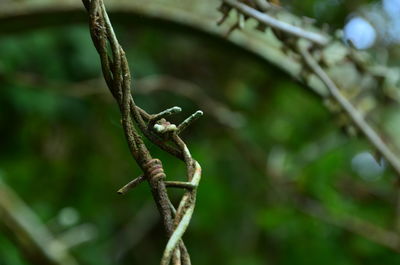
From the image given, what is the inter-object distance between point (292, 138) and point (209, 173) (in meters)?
0.34

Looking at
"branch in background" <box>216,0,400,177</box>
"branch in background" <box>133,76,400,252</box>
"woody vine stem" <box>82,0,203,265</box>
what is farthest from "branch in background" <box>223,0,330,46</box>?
"branch in background" <box>133,76,400,252</box>

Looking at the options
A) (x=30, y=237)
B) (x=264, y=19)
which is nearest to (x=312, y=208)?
(x=30, y=237)

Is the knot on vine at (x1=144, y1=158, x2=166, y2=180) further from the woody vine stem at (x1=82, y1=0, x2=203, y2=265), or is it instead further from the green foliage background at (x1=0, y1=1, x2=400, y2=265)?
the green foliage background at (x1=0, y1=1, x2=400, y2=265)

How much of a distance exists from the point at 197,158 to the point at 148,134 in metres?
1.30

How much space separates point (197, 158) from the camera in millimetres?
1739

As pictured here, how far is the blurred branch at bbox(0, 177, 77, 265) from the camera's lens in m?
1.31

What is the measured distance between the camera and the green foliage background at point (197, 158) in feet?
5.53

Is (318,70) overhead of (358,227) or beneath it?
overhead

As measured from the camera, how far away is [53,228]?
4.64 ft

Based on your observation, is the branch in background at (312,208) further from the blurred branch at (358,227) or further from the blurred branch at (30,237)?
the blurred branch at (30,237)

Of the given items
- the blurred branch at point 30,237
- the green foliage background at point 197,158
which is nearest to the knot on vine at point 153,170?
the blurred branch at point 30,237

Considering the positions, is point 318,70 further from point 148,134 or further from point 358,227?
point 358,227

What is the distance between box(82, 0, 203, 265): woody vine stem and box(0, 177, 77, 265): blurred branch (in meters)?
0.93

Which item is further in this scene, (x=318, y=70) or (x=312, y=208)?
(x=312, y=208)
